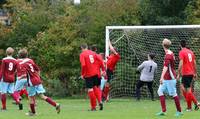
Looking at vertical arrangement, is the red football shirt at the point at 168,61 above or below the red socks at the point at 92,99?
above

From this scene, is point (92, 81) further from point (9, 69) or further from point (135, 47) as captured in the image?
point (135, 47)

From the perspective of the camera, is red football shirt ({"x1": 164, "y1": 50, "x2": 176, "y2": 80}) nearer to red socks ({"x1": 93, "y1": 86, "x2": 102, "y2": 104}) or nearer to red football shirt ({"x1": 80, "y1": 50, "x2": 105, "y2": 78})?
red socks ({"x1": 93, "y1": 86, "x2": 102, "y2": 104})

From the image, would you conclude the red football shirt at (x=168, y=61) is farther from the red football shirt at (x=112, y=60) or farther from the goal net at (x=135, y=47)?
the goal net at (x=135, y=47)

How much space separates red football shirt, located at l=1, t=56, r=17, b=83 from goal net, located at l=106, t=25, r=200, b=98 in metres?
7.57

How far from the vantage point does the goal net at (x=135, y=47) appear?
28.4 meters

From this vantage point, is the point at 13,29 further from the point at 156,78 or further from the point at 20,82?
the point at 20,82

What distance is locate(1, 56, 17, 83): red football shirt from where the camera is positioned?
842 inches

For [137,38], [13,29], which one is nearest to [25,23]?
[13,29]

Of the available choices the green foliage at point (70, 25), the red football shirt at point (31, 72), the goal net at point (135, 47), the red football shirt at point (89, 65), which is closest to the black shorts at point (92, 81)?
the red football shirt at point (89, 65)

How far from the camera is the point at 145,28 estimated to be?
90.2 ft

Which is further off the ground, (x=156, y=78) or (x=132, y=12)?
(x=132, y=12)

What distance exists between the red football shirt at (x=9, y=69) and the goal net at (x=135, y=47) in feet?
24.8

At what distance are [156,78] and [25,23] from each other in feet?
29.3

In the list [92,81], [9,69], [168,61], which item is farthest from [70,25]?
[168,61]
